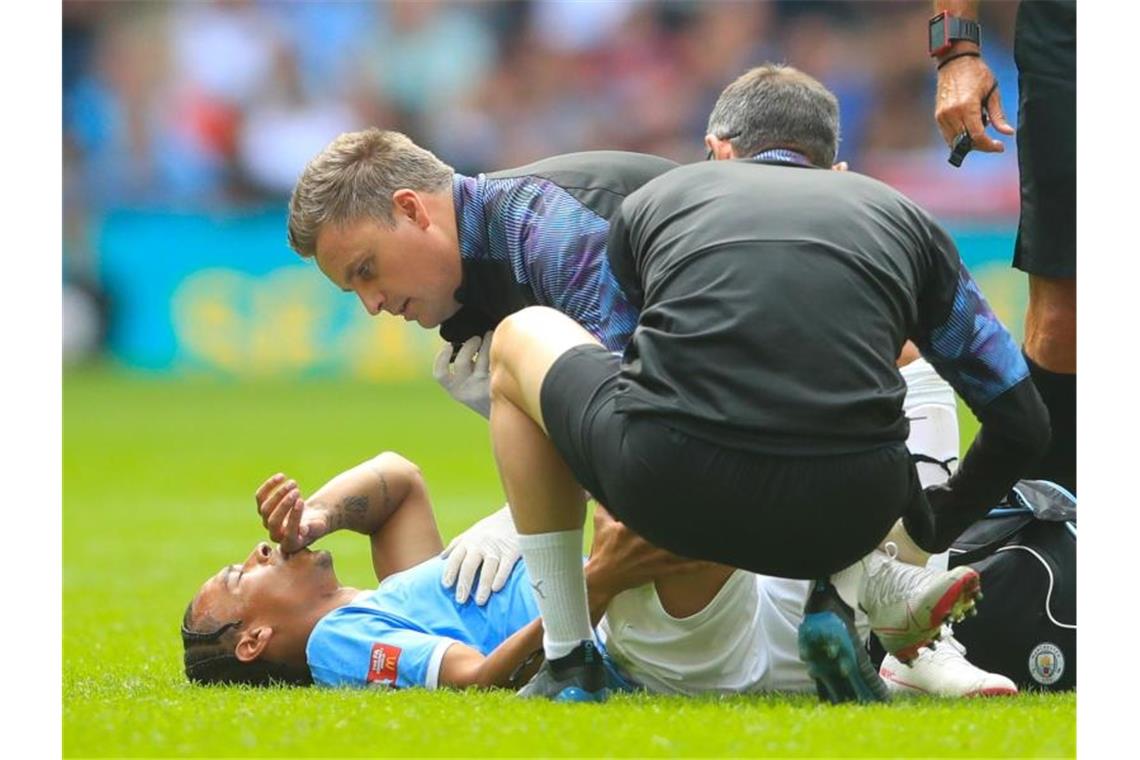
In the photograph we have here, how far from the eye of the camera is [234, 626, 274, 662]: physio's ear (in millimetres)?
4371

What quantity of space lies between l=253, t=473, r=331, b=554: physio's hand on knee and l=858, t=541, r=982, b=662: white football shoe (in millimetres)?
1418

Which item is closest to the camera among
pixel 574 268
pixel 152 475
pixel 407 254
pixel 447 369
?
pixel 574 268

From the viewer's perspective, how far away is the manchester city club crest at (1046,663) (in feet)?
13.8

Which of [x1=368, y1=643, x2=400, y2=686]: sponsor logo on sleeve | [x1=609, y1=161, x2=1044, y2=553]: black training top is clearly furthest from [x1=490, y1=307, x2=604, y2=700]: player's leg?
[x1=368, y1=643, x2=400, y2=686]: sponsor logo on sleeve

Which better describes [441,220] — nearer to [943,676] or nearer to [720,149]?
[720,149]

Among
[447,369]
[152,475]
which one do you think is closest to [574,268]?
[447,369]

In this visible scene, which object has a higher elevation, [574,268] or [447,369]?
[574,268]

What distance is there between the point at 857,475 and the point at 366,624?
4.63 ft

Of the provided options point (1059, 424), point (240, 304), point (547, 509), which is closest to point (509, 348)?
point (547, 509)

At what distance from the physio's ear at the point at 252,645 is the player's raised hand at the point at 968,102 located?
2102 mm

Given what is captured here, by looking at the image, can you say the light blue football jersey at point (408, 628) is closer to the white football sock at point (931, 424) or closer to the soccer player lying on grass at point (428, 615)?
the soccer player lying on grass at point (428, 615)

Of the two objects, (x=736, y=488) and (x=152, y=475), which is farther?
(x=152, y=475)
